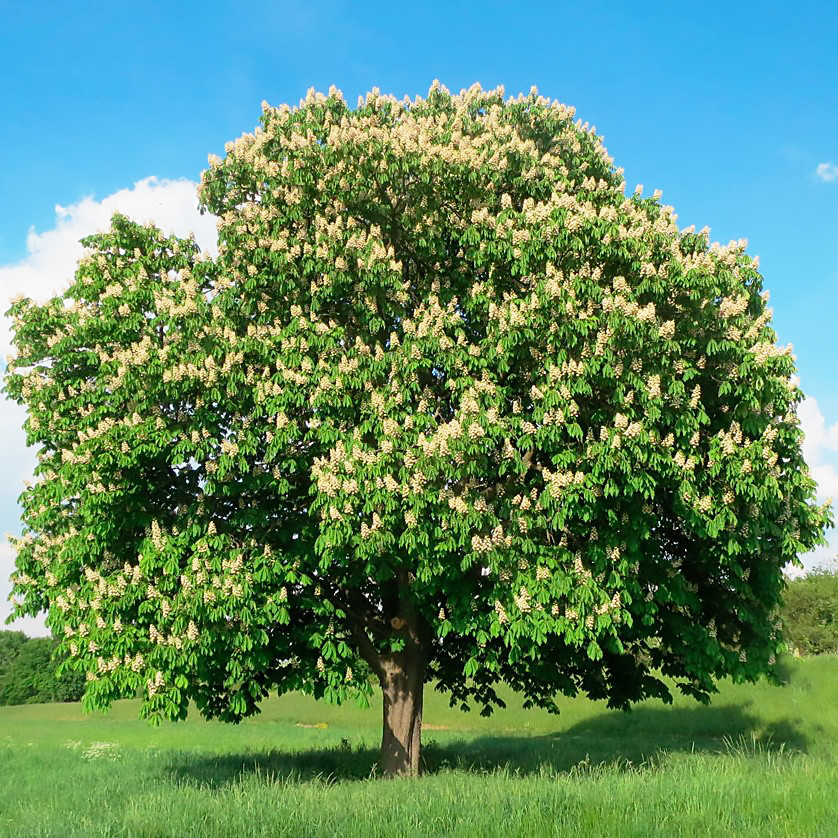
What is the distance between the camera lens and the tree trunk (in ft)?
59.8

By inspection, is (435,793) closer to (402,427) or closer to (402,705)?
(402,427)

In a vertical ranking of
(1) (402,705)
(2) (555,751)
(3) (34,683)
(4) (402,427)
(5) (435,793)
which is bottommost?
(3) (34,683)

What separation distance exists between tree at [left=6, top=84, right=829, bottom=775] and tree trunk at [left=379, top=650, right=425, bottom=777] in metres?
0.36

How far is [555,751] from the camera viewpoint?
2641 cm

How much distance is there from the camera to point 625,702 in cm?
1927

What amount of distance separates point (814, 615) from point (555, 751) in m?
51.6

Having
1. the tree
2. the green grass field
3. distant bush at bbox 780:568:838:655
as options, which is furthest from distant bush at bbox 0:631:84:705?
the tree

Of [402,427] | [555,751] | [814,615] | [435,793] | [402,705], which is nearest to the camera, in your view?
[435,793]

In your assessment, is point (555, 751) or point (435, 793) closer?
point (435, 793)

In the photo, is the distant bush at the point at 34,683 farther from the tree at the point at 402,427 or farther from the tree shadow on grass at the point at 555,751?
the tree at the point at 402,427

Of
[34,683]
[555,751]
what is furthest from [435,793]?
[34,683]

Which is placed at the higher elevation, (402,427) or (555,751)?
(402,427)

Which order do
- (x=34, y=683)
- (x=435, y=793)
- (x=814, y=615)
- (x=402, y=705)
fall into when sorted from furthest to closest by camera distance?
1. (x=34, y=683)
2. (x=814, y=615)
3. (x=402, y=705)
4. (x=435, y=793)

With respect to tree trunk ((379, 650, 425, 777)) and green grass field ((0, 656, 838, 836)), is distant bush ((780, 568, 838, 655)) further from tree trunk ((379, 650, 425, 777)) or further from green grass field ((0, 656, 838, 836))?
tree trunk ((379, 650, 425, 777))
